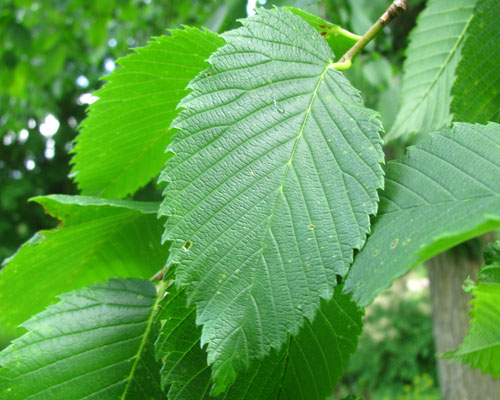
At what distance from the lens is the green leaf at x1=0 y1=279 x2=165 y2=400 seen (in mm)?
566

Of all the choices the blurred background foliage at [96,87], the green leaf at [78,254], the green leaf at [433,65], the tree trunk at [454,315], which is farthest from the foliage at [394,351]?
the green leaf at [78,254]

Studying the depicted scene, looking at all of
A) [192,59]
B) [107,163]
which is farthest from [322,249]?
[107,163]

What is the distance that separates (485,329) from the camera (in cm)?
50

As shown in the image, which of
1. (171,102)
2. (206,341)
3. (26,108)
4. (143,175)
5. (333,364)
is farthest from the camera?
(26,108)

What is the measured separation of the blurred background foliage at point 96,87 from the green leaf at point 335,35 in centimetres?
30

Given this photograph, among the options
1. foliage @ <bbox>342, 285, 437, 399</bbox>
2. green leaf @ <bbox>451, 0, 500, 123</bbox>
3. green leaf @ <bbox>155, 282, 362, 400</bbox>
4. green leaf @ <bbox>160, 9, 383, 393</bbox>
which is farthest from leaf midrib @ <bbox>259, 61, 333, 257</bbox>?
foliage @ <bbox>342, 285, 437, 399</bbox>

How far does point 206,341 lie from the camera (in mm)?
432

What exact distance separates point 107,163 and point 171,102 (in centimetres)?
16

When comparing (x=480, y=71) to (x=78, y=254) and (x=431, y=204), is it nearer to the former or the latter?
(x=431, y=204)

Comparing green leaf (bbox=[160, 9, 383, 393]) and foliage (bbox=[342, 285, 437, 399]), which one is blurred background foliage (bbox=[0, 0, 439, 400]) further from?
green leaf (bbox=[160, 9, 383, 393])

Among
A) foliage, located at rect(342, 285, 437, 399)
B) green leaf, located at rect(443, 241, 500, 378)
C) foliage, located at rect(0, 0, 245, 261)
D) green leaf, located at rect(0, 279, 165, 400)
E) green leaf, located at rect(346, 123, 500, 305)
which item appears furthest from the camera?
foliage, located at rect(342, 285, 437, 399)

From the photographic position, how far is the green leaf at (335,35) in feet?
2.01

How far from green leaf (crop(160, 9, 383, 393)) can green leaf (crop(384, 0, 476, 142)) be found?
0.40 metres

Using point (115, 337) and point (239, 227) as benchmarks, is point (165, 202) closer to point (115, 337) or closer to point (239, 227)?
point (239, 227)
